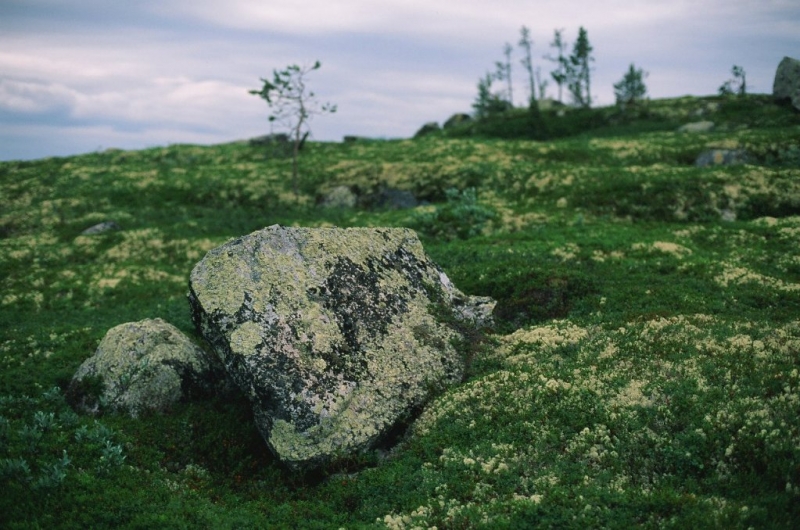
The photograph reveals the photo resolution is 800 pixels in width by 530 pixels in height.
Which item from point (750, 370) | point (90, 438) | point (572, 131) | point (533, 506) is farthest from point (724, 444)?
point (572, 131)

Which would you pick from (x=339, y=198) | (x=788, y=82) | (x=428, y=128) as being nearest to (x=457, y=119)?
(x=428, y=128)

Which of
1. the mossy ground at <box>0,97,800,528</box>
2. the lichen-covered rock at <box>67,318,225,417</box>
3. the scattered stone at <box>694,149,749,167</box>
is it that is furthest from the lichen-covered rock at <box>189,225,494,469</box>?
the scattered stone at <box>694,149,749,167</box>

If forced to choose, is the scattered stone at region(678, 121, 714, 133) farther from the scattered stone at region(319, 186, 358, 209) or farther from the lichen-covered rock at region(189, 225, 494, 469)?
the lichen-covered rock at region(189, 225, 494, 469)

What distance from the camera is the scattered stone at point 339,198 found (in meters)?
44.2

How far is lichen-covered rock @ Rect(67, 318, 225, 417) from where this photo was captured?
14562 millimetres

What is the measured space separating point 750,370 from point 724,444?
2.82 metres

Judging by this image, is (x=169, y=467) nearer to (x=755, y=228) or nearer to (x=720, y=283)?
(x=720, y=283)

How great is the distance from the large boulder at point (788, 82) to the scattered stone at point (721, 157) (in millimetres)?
28349

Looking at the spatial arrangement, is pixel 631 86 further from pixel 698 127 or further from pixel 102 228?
pixel 102 228

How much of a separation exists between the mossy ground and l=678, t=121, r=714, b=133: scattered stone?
28880 mm

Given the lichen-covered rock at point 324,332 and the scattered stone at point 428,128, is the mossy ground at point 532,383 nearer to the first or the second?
the lichen-covered rock at point 324,332

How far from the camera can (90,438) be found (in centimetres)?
1205

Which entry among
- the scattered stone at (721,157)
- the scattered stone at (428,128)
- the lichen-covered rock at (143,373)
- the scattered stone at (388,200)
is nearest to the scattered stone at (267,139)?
the scattered stone at (428,128)

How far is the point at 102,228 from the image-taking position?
3962 centimetres
